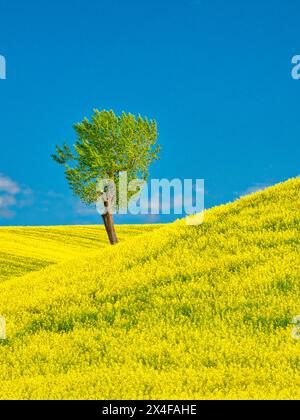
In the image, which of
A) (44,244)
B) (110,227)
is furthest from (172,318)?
(44,244)

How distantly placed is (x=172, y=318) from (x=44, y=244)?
48290 mm

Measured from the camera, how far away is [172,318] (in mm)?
16391

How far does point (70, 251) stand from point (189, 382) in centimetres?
4949

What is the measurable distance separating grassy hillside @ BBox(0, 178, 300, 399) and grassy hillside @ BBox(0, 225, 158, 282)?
2041cm

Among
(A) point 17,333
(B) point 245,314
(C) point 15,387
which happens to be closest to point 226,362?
(B) point 245,314

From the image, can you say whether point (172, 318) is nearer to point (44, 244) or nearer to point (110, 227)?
point (110, 227)

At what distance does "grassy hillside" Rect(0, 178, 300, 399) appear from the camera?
42.1 ft

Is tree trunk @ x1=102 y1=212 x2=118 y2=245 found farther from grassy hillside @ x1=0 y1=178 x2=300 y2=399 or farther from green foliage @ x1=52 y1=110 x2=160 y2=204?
grassy hillside @ x1=0 y1=178 x2=300 y2=399

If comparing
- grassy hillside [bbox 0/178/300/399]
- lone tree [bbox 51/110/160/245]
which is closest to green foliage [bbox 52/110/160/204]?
lone tree [bbox 51/110/160/245]

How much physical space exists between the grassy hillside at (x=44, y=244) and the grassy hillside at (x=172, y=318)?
2041 cm

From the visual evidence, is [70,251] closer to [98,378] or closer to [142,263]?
[142,263]

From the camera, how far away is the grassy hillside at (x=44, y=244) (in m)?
→ 49.1

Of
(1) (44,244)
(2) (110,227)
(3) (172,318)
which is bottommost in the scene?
(3) (172,318)

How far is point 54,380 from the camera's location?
44.9ft
